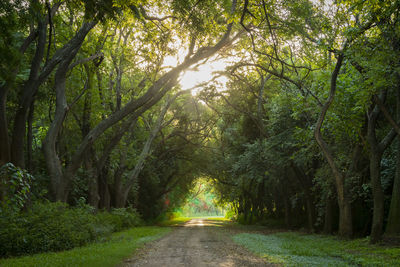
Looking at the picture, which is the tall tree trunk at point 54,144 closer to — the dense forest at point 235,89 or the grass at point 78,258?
the dense forest at point 235,89

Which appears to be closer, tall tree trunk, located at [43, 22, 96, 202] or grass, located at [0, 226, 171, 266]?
grass, located at [0, 226, 171, 266]

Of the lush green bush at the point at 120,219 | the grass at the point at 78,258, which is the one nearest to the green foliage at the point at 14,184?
the grass at the point at 78,258

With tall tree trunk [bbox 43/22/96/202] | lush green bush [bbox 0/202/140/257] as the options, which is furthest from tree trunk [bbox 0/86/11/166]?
tall tree trunk [bbox 43/22/96/202]

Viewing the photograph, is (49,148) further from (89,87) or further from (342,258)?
(342,258)

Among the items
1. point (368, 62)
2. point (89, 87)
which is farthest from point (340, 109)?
point (89, 87)

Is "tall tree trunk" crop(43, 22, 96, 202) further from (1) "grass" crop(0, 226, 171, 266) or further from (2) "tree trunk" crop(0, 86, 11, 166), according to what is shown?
(1) "grass" crop(0, 226, 171, 266)

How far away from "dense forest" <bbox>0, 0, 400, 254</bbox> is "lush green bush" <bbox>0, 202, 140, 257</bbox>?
35 cm

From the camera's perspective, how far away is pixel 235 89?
18.9 metres

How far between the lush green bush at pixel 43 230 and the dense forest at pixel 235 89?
346mm

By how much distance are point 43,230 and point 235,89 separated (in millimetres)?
12430

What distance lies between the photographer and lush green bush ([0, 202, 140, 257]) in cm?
886

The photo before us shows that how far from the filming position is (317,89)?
14.2m

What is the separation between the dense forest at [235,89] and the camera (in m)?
9.53

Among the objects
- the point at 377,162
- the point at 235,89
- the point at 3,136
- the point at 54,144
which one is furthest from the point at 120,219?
the point at 377,162
